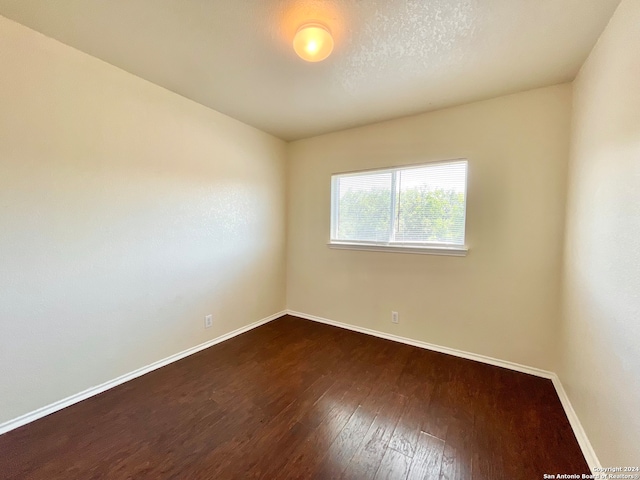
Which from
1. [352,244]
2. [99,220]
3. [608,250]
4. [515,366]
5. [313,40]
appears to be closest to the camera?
[608,250]

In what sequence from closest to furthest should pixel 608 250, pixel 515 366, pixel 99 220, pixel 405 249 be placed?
pixel 608 250, pixel 99 220, pixel 515 366, pixel 405 249

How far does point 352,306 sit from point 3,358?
2.92m

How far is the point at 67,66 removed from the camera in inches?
71.4

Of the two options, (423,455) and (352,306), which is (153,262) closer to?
(352,306)

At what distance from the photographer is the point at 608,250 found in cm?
141

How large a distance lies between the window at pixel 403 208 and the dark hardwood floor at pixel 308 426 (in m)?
1.25

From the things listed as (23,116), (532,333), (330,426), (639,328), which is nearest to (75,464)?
(330,426)

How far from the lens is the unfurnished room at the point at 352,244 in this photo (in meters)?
1.43

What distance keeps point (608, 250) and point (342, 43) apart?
1.98m

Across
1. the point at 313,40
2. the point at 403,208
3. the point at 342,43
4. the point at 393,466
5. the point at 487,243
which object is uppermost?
the point at 342,43

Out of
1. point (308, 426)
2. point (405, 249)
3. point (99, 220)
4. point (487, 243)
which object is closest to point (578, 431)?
point (487, 243)

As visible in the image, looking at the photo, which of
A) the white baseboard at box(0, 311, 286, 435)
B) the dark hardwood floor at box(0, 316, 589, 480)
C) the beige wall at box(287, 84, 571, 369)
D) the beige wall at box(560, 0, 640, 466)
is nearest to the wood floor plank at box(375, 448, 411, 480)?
the dark hardwood floor at box(0, 316, 589, 480)

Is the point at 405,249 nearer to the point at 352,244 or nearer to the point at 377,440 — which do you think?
the point at 352,244

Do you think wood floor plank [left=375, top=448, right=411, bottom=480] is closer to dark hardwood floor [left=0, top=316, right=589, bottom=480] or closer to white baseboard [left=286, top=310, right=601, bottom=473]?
dark hardwood floor [left=0, top=316, right=589, bottom=480]
